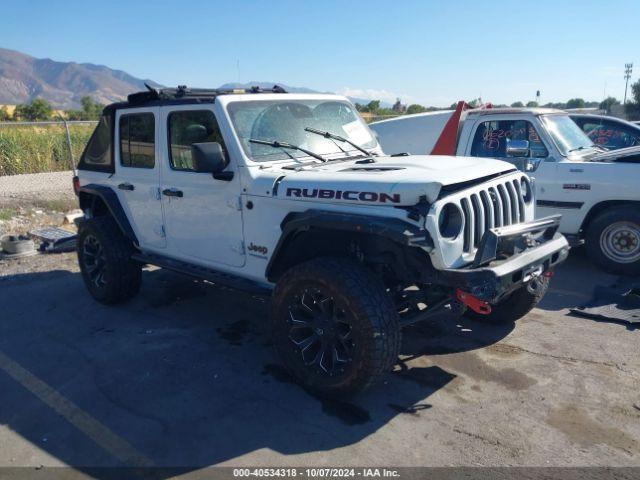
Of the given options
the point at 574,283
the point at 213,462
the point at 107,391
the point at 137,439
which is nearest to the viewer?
the point at 213,462

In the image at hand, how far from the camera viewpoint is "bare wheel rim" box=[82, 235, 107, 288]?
5.51 meters

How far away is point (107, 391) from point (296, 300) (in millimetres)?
1572

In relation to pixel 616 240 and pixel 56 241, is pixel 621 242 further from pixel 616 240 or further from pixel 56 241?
pixel 56 241

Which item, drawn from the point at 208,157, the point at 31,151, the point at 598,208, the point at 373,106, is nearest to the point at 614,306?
the point at 598,208

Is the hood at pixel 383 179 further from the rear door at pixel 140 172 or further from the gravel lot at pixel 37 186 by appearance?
the gravel lot at pixel 37 186

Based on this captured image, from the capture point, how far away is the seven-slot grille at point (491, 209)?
11.1 ft

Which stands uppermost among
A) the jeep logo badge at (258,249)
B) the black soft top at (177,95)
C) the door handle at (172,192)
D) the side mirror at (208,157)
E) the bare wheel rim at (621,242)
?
the black soft top at (177,95)

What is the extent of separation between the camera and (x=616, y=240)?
6.08 metres

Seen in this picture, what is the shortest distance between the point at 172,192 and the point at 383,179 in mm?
2187

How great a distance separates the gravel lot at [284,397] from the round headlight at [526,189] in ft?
4.08

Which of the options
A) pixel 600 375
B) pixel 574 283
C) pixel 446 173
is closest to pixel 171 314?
pixel 446 173

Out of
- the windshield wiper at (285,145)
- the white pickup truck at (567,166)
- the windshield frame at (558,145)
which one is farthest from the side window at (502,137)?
the windshield wiper at (285,145)

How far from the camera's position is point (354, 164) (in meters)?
4.19

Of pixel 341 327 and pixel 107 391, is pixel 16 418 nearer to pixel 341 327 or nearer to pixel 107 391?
pixel 107 391
